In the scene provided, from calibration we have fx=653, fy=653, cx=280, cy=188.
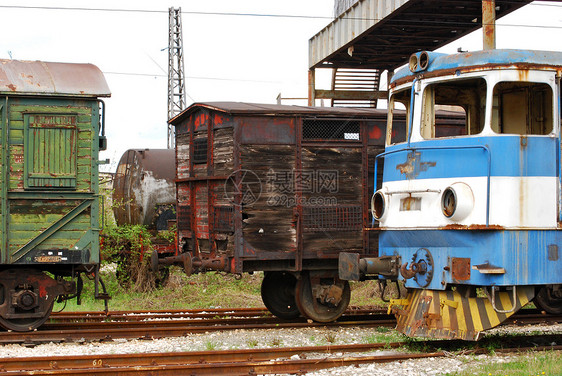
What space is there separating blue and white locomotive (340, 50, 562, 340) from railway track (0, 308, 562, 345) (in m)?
2.58

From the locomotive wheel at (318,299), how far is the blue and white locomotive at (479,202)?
6.61ft

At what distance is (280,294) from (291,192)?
2106 mm

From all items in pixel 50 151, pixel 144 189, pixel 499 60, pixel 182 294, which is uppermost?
pixel 499 60

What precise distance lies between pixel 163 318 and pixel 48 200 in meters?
3.00

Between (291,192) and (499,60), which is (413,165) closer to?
(499,60)

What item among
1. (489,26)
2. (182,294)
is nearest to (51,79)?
(182,294)

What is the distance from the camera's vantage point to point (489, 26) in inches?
463

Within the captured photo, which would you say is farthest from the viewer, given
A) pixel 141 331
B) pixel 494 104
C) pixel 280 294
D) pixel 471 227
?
pixel 280 294

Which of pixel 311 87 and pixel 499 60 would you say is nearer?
pixel 499 60

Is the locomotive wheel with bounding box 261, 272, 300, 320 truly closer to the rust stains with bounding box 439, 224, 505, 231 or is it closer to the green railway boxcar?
the green railway boxcar

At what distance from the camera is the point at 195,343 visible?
350 inches

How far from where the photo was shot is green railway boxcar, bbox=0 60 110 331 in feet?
31.2

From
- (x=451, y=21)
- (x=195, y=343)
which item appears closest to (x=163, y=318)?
(x=195, y=343)

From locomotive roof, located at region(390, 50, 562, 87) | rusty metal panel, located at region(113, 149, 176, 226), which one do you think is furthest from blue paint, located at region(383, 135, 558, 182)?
rusty metal panel, located at region(113, 149, 176, 226)
